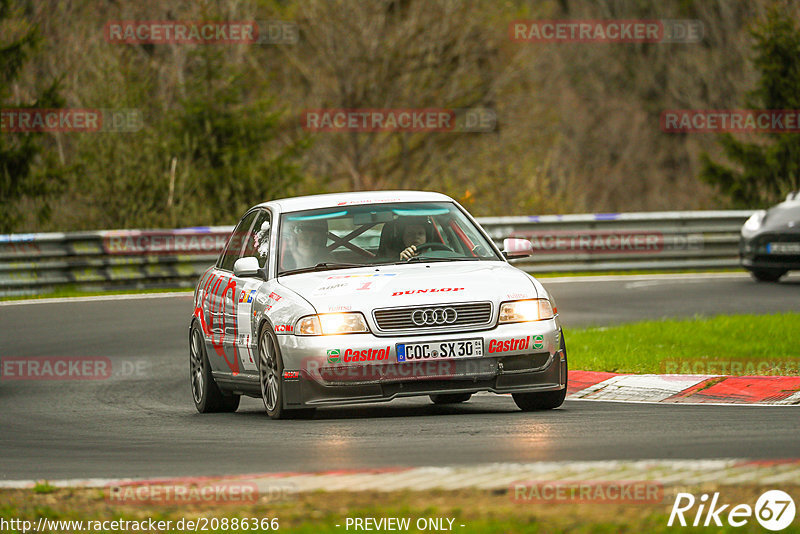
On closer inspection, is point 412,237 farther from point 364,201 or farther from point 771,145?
point 771,145

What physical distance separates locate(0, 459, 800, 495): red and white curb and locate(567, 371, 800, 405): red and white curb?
3976 millimetres

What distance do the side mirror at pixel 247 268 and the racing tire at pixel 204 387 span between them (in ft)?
3.90

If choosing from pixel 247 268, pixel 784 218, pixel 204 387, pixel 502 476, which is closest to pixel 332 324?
pixel 247 268

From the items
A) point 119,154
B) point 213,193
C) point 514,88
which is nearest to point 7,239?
point 119,154

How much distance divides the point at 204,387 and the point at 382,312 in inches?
98.4

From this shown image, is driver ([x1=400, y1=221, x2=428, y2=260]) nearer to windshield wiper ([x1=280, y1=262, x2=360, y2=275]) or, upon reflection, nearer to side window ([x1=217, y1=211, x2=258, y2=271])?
windshield wiper ([x1=280, y1=262, x2=360, y2=275])

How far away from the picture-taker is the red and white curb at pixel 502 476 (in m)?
6.38

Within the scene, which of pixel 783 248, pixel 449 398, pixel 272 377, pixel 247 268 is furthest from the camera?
pixel 783 248

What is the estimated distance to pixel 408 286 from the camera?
9680mm

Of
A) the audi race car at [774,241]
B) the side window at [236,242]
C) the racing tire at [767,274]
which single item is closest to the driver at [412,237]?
the side window at [236,242]

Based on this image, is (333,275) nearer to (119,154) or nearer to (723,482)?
(723,482)

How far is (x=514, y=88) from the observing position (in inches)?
1603

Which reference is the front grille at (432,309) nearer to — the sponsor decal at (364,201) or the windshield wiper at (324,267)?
the windshield wiper at (324,267)

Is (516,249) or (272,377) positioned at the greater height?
(516,249)
